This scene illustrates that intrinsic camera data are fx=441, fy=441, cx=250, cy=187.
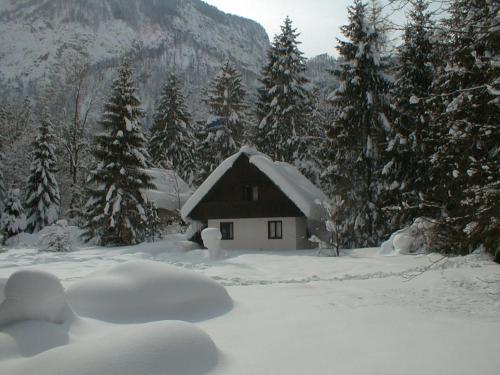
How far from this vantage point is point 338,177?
2705 cm

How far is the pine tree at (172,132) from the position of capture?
1699 inches

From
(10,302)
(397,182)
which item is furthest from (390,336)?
(397,182)

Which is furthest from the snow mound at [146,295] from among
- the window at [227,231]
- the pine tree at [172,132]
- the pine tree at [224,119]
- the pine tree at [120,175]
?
the pine tree at [172,132]

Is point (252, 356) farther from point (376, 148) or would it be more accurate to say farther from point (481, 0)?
point (376, 148)

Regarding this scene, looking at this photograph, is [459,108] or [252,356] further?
[459,108]

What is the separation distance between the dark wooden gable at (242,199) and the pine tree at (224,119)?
1025cm

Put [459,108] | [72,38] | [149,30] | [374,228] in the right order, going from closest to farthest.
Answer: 1. [459,108]
2. [374,228]
3. [72,38]
4. [149,30]

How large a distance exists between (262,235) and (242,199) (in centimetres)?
247

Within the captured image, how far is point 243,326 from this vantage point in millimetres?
7004

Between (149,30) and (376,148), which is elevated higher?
(149,30)

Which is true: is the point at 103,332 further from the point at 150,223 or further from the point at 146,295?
the point at 150,223

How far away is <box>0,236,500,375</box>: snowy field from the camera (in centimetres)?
467

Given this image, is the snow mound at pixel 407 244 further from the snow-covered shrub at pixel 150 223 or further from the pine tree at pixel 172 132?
the pine tree at pixel 172 132

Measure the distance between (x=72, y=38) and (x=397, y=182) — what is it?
165 metres
